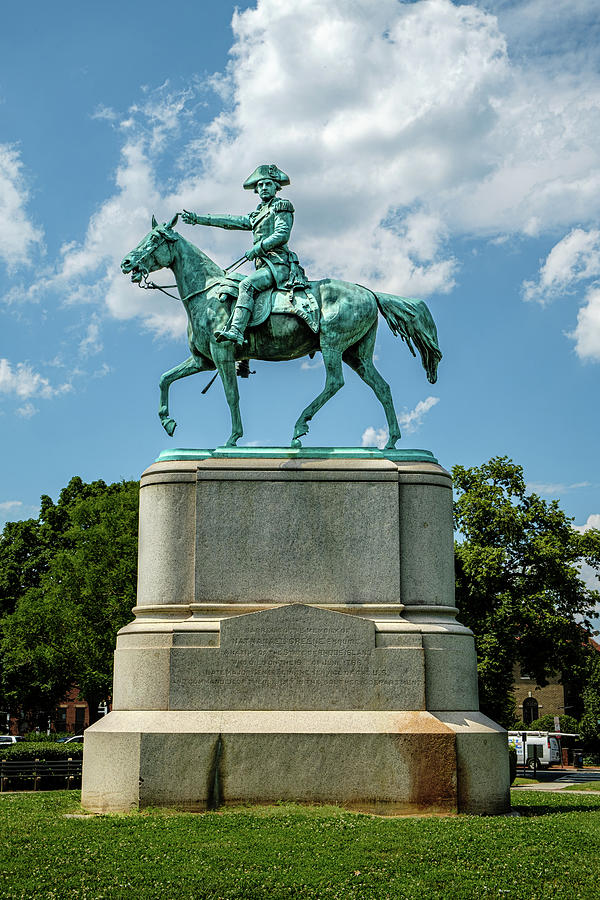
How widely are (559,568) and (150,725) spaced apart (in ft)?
93.8

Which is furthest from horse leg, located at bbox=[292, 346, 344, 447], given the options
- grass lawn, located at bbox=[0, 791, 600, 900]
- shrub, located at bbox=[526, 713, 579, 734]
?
shrub, located at bbox=[526, 713, 579, 734]

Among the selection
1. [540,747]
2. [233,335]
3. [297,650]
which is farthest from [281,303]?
[540,747]

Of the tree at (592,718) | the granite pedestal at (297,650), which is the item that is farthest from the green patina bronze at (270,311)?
the tree at (592,718)

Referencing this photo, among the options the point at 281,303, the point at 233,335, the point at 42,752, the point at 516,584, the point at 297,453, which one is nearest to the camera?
the point at 297,453

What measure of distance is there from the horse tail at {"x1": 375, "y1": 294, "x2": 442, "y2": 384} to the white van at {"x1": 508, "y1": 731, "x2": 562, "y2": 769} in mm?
37415

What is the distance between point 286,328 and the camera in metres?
15.9

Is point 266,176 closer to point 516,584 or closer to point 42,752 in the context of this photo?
point 42,752

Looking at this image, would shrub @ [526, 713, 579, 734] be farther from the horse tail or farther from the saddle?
the saddle

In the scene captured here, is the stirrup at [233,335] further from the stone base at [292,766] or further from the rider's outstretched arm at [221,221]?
the stone base at [292,766]

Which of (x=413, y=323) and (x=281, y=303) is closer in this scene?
(x=281, y=303)

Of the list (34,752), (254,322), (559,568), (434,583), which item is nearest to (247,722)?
(434,583)

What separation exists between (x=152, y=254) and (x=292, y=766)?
842 centimetres

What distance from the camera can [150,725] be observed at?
1333 cm

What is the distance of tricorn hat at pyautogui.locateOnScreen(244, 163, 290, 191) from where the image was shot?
54.2ft
